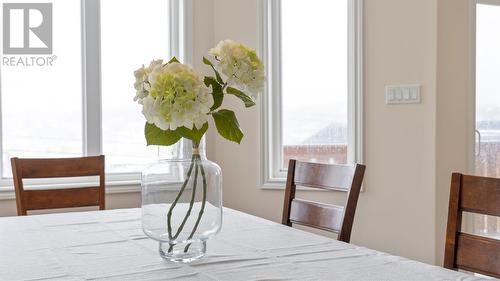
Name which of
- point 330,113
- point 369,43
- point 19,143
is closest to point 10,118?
point 19,143

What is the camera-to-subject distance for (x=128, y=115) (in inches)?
136

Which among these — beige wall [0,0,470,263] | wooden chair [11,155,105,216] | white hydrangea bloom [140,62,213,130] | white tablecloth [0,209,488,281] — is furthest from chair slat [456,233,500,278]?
beige wall [0,0,470,263]

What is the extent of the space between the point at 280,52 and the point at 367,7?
0.60m

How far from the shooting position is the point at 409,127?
316 centimetres

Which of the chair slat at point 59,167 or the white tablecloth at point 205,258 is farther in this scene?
A: the chair slat at point 59,167

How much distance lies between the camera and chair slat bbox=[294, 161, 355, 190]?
179 cm

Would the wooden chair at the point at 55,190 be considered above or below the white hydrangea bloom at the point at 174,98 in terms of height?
below

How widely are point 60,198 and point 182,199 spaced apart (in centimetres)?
114

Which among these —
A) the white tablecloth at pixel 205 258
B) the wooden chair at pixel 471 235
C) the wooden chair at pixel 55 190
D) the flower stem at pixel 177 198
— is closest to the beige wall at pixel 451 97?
the white tablecloth at pixel 205 258

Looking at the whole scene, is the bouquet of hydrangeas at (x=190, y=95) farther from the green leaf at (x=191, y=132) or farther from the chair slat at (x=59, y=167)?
the chair slat at (x=59, y=167)

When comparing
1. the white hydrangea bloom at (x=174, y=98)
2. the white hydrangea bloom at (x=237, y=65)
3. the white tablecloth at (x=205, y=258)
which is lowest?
the white tablecloth at (x=205, y=258)

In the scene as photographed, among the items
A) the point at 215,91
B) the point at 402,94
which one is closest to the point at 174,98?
the point at 215,91

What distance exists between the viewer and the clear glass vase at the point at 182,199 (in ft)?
4.29

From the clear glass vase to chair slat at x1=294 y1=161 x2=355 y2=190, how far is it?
58 centimetres
